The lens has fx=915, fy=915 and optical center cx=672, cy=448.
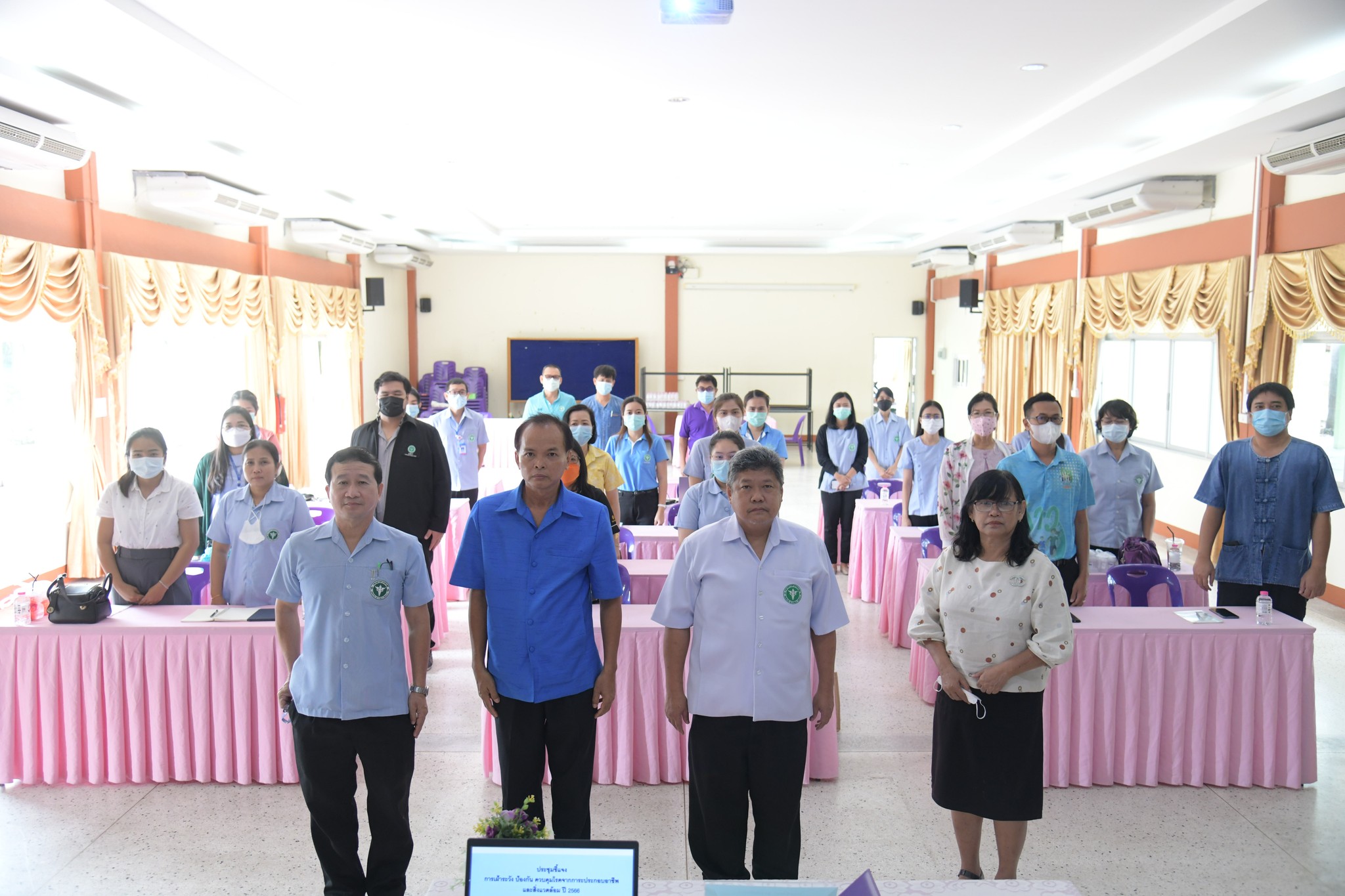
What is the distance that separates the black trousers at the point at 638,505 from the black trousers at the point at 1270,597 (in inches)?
150

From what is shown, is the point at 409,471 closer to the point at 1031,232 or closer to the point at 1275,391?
the point at 1275,391

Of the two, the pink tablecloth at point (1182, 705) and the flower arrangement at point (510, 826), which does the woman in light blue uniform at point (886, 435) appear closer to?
the pink tablecloth at point (1182, 705)

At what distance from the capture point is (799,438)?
51.2 ft

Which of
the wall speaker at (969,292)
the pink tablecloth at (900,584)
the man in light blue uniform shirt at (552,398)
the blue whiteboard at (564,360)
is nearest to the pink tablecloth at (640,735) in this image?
the pink tablecloth at (900,584)

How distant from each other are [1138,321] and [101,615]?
9.61 meters

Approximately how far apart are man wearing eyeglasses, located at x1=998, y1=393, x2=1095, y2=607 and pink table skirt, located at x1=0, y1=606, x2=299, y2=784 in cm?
348

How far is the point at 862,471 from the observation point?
25.2 feet

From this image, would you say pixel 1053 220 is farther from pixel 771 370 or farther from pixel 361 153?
pixel 361 153

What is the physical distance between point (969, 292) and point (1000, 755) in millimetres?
12409

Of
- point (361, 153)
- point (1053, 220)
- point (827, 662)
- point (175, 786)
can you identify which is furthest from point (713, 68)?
point (1053, 220)

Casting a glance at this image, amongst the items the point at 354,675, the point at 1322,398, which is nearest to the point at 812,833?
the point at 354,675

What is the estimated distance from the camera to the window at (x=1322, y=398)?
294 inches

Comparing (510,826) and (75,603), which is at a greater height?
(510,826)

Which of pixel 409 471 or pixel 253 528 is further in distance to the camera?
pixel 409 471
